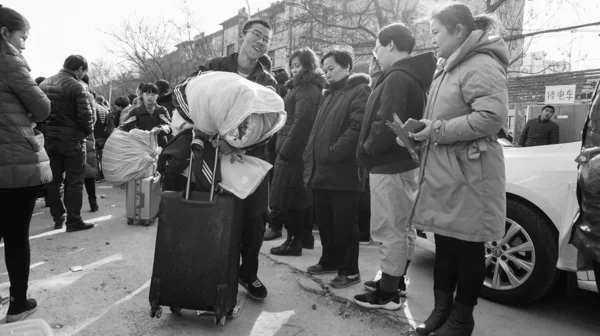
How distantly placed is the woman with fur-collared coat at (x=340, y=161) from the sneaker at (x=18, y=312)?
6.94ft

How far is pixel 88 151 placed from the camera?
19.7 ft

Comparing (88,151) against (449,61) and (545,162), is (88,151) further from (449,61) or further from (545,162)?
(545,162)

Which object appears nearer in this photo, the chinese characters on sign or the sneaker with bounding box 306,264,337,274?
the sneaker with bounding box 306,264,337,274

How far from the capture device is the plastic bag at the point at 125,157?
5.17 metres

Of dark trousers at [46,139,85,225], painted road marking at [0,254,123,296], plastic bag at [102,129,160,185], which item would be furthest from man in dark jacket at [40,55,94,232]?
painted road marking at [0,254,123,296]

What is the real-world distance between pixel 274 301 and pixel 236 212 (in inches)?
37.3

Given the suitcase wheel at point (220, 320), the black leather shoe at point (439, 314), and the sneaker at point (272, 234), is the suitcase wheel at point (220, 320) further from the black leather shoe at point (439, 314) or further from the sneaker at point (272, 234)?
the sneaker at point (272, 234)

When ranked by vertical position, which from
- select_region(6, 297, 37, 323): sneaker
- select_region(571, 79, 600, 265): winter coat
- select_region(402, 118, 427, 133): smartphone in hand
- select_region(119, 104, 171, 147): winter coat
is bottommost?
select_region(6, 297, 37, 323): sneaker

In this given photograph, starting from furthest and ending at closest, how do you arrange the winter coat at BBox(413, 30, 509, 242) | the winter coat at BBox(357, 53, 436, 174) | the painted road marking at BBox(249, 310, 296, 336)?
1. the winter coat at BBox(357, 53, 436, 174)
2. the painted road marking at BBox(249, 310, 296, 336)
3. the winter coat at BBox(413, 30, 509, 242)

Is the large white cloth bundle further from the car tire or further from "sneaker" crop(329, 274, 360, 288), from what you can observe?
the car tire

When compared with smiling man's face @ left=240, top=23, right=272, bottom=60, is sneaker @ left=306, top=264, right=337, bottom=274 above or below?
below

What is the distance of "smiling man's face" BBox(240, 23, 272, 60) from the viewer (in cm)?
294

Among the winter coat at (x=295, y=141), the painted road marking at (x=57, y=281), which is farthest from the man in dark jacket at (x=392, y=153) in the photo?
the painted road marking at (x=57, y=281)

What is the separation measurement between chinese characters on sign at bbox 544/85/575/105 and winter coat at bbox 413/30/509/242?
15.0 m
